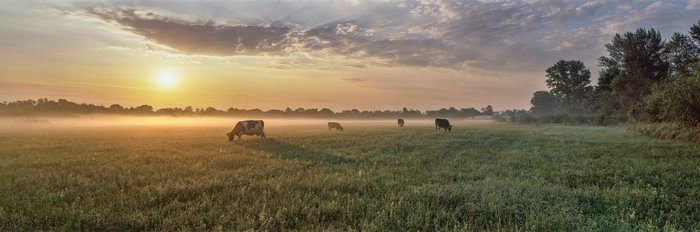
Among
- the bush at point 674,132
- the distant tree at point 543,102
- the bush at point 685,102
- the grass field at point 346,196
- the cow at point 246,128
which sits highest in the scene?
the distant tree at point 543,102

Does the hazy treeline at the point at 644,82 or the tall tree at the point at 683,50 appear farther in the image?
the tall tree at the point at 683,50

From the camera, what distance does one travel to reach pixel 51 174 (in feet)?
35.0

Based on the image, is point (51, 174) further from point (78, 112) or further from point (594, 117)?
point (78, 112)

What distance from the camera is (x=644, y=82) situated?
54.2 metres

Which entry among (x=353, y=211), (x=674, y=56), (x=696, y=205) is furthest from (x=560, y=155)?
(x=674, y=56)

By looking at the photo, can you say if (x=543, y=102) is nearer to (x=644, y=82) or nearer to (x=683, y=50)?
(x=644, y=82)

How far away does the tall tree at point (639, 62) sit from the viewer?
177 ft

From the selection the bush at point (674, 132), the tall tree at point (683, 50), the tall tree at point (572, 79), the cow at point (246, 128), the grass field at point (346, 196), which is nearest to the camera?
the grass field at point (346, 196)

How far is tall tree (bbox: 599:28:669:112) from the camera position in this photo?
54094 mm

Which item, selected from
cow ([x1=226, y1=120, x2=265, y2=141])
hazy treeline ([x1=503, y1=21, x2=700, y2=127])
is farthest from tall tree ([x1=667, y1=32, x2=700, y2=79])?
cow ([x1=226, y1=120, x2=265, y2=141])

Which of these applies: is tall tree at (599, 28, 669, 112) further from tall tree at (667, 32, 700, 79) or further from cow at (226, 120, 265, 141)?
cow at (226, 120, 265, 141)

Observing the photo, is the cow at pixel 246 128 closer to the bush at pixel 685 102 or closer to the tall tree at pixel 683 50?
the bush at pixel 685 102

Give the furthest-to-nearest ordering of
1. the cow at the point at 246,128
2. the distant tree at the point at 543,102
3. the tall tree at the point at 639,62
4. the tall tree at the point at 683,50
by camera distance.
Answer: the distant tree at the point at 543,102 < the tall tree at the point at 639,62 < the tall tree at the point at 683,50 < the cow at the point at 246,128

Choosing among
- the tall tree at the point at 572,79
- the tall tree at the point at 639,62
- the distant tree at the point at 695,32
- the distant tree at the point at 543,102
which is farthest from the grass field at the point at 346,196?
the distant tree at the point at 543,102
